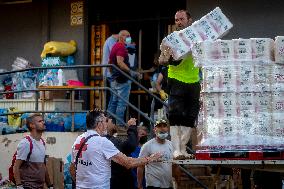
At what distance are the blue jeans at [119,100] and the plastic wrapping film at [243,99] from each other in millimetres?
5346

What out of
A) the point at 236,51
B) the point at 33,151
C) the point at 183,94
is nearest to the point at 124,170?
the point at 183,94

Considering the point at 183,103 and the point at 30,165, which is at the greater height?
the point at 183,103

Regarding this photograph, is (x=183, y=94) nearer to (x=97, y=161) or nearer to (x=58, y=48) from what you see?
(x=97, y=161)

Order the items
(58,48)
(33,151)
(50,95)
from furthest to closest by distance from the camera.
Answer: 1. (58,48)
2. (50,95)
3. (33,151)

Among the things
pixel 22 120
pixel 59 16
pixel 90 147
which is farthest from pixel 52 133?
pixel 90 147

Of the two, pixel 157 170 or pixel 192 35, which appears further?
pixel 157 170

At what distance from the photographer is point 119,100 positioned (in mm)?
A: 12422

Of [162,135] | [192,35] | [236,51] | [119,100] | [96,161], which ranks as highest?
[192,35]

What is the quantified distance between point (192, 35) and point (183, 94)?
0.98 metres

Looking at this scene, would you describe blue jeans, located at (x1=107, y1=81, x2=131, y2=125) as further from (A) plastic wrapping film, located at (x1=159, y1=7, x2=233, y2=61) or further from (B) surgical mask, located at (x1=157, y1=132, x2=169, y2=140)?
(A) plastic wrapping film, located at (x1=159, y1=7, x2=233, y2=61)

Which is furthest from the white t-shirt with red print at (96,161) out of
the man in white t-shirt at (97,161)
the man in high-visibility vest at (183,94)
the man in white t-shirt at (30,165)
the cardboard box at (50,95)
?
the cardboard box at (50,95)

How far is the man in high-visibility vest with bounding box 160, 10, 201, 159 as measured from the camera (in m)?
8.45

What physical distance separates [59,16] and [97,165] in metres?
8.88

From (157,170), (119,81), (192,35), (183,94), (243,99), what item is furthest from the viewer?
(119,81)
